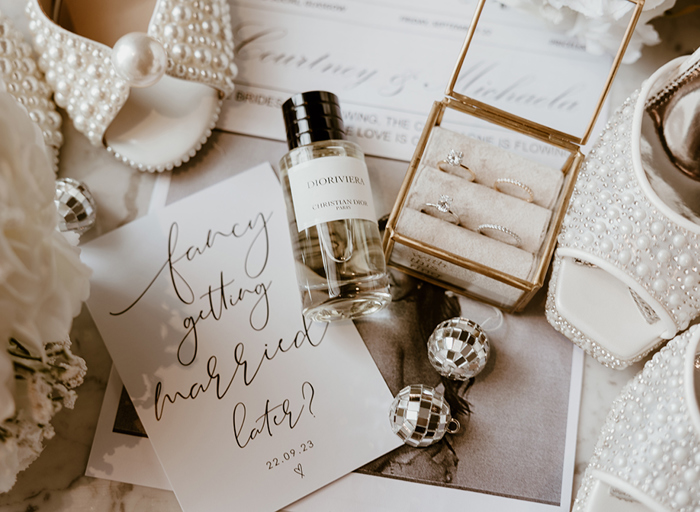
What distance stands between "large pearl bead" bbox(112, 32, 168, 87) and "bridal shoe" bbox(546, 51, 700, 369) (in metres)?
0.41

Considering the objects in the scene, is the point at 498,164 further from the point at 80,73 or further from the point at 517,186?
the point at 80,73

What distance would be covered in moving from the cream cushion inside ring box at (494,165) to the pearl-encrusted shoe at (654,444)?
0.18 m

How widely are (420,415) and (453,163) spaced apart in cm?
24

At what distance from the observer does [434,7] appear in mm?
580

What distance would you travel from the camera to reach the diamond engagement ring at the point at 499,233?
0.47 m

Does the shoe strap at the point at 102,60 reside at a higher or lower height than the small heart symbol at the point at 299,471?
higher

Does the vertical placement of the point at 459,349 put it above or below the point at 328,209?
below

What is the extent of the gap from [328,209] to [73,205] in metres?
0.25

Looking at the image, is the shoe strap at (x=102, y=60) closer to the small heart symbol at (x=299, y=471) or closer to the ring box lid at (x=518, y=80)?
the ring box lid at (x=518, y=80)

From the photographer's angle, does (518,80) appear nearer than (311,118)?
No

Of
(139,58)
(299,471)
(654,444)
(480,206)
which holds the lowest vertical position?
(299,471)

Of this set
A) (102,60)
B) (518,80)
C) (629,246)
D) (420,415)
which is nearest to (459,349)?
(420,415)

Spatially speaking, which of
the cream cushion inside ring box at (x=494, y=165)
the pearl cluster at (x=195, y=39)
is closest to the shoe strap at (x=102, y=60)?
the pearl cluster at (x=195, y=39)

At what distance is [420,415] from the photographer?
1.52 ft
